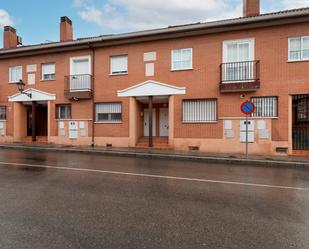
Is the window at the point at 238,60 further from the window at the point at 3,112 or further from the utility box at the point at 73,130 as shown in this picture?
the window at the point at 3,112

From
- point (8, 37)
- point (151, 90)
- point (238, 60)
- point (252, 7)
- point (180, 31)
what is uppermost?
point (8, 37)

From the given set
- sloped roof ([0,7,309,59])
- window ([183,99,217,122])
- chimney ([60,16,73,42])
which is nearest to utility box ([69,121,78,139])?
sloped roof ([0,7,309,59])

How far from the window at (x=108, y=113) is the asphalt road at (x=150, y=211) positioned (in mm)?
7945

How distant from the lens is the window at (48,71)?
643 inches

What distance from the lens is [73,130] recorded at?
15.6 meters

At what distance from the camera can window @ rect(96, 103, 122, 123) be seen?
1484 centimetres

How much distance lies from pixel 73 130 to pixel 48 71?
498 centimetres

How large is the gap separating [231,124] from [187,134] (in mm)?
2574

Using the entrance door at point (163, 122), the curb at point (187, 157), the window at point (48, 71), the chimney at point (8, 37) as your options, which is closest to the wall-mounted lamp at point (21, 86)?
the window at point (48, 71)

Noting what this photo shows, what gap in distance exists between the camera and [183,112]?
13.5 meters

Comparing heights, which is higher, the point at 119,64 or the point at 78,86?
the point at 119,64

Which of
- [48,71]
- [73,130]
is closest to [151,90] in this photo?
[73,130]

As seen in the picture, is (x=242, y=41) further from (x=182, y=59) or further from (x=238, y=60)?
(x=182, y=59)

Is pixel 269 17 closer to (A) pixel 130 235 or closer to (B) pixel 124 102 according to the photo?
(B) pixel 124 102
